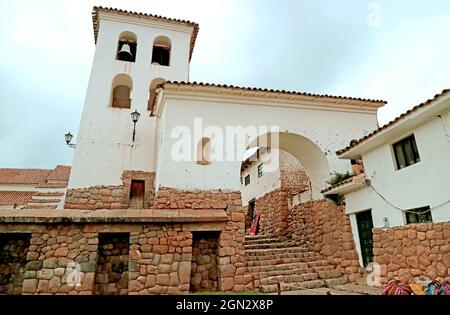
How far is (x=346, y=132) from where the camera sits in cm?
895

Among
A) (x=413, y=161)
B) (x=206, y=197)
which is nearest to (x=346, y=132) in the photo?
(x=413, y=161)

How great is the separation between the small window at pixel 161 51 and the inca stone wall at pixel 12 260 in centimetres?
872

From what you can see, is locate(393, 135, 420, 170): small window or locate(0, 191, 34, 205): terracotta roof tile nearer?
locate(393, 135, 420, 170): small window

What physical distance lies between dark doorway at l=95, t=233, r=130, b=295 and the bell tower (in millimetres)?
3028

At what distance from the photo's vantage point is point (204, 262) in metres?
6.90

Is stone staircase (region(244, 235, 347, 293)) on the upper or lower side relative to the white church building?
lower

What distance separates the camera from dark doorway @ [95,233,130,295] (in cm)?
621

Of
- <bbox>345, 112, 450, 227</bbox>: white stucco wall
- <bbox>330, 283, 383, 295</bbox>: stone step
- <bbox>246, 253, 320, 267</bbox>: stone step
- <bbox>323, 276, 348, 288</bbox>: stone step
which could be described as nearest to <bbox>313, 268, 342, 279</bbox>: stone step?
<bbox>323, 276, 348, 288</bbox>: stone step

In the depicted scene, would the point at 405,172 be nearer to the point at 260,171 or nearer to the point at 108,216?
the point at 108,216

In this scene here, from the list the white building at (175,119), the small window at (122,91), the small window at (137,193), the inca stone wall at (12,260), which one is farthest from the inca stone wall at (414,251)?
the small window at (122,91)

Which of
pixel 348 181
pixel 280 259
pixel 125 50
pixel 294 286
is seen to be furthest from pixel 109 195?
pixel 348 181

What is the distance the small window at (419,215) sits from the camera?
5.45 meters

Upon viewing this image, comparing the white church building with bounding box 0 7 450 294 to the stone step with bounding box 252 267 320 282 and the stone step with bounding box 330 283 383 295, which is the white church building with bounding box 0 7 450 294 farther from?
the stone step with bounding box 330 283 383 295

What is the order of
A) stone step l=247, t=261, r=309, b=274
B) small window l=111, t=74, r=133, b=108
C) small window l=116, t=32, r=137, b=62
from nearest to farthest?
stone step l=247, t=261, r=309, b=274 → small window l=116, t=32, r=137, b=62 → small window l=111, t=74, r=133, b=108
